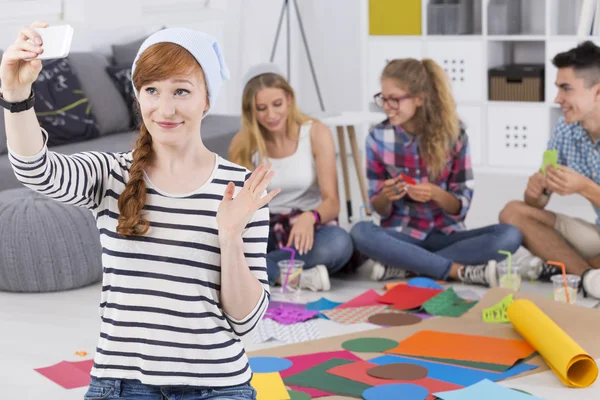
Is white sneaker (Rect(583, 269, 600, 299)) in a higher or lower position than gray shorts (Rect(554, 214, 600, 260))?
lower

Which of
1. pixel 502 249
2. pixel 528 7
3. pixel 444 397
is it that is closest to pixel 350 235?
pixel 502 249

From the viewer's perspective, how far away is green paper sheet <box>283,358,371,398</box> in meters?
2.64

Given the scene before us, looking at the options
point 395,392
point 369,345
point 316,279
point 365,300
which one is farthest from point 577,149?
point 395,392

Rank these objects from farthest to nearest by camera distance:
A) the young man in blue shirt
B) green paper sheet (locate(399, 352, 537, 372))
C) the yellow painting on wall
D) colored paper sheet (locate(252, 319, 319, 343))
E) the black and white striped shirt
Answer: the yellow painting on wall, the young man in blue shirt, colored paper sheet (locate(252, 319, 319, 343)), green paper sheet (locate(399, 352, 537, 372)), the black and white striped shirt

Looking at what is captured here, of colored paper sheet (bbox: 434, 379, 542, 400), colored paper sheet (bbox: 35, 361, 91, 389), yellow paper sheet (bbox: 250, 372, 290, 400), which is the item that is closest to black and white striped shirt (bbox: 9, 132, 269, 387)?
yellow paper sheet (bbox: 250, 372, 290, 400)

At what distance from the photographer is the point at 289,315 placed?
333cm

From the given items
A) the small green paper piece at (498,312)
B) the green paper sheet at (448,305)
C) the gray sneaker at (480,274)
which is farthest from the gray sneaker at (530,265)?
the small green paper piece at (498,312)

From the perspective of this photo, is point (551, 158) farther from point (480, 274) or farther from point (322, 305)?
point (322, 305)

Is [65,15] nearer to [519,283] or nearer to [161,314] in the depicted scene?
[519,283]

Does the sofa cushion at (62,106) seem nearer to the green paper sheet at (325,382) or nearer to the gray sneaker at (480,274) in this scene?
the gray sneaker at (480,274)

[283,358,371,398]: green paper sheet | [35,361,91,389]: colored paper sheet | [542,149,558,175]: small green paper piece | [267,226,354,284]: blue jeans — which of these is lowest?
[35,361,91,389]: colored paper sheet

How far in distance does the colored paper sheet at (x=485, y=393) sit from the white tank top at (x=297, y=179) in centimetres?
138

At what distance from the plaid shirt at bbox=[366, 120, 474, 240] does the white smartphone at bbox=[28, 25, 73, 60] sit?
2.41m

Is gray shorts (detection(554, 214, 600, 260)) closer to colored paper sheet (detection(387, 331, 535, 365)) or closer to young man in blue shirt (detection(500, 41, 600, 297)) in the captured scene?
young man in blue shirt (detection(500, 41, 600, 297))
